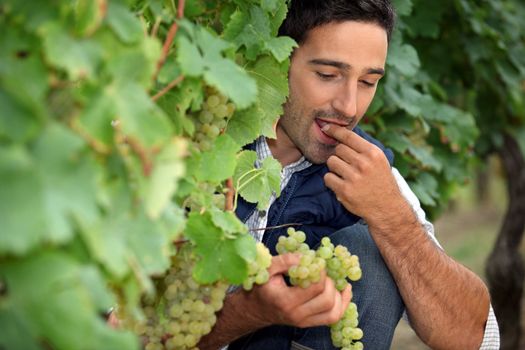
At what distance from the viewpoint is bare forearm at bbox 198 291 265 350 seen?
2.21 meters

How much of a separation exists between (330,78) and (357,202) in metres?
0.46

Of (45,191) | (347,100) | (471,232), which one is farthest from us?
(471,232)

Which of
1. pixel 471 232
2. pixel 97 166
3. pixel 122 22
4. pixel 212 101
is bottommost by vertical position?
pixel 471 232

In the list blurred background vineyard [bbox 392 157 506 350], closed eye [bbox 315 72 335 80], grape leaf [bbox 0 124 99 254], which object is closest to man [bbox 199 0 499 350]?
closed eye [bbox 315 72 335 80]

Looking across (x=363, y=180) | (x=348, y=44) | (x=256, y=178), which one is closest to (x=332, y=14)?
(x=348, y=44)

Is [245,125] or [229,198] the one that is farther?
[245,125]

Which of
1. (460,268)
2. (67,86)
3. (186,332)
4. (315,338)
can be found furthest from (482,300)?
(67,86)

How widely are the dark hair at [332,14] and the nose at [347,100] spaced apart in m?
0.25

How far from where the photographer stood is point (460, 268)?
2678 millimetres

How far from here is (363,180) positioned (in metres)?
2.45

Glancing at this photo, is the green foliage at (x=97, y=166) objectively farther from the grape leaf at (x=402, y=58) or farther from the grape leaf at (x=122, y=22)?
the grape leaf at (x=402, y=58)

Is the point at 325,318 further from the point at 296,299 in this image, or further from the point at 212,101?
the point at 212,101

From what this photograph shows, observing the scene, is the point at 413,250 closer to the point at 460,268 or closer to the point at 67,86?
the point at 460,268

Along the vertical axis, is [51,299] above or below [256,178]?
above
